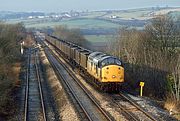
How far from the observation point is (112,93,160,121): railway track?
798 inches

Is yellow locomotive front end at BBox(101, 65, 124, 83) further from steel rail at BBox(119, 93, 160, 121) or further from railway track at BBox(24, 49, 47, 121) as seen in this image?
railway track at BBox(24, 49, 47, 121)

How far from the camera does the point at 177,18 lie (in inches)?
1906

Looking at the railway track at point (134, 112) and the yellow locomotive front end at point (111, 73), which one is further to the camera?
the yellow locomotive front end at point (111, 73)

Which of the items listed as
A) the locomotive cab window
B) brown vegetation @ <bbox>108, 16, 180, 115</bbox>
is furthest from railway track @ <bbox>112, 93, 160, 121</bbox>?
brown vegetation @ <bbox>108, 16, 180, 115</bbox>

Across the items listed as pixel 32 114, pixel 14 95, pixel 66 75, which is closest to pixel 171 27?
pixel 66 75

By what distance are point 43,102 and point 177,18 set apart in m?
28.3

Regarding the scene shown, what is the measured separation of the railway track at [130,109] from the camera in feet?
66.5

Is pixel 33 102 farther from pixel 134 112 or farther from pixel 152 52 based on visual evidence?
pixel 152 52

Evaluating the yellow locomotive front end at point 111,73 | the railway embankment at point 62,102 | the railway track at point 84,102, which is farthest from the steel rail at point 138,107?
the railway embankment at point 62,102

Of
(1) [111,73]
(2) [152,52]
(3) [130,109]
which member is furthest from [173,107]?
(2) [152,52]

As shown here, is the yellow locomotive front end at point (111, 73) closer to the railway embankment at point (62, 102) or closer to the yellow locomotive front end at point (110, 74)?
the yellow locomotive front end at point (110, 74)

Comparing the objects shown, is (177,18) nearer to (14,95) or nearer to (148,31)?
(148,31)

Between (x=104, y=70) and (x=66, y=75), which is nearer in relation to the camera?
(x=104, y=70)

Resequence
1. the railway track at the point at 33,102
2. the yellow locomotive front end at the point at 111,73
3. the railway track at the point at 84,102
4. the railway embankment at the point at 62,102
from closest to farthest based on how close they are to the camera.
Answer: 1. the railway track at the point at 84,102
2. the railway embankment at the point at 62,102
3. the railway track at the point at 33,102
4. the yellow locomotive front end at the point at 111,73
